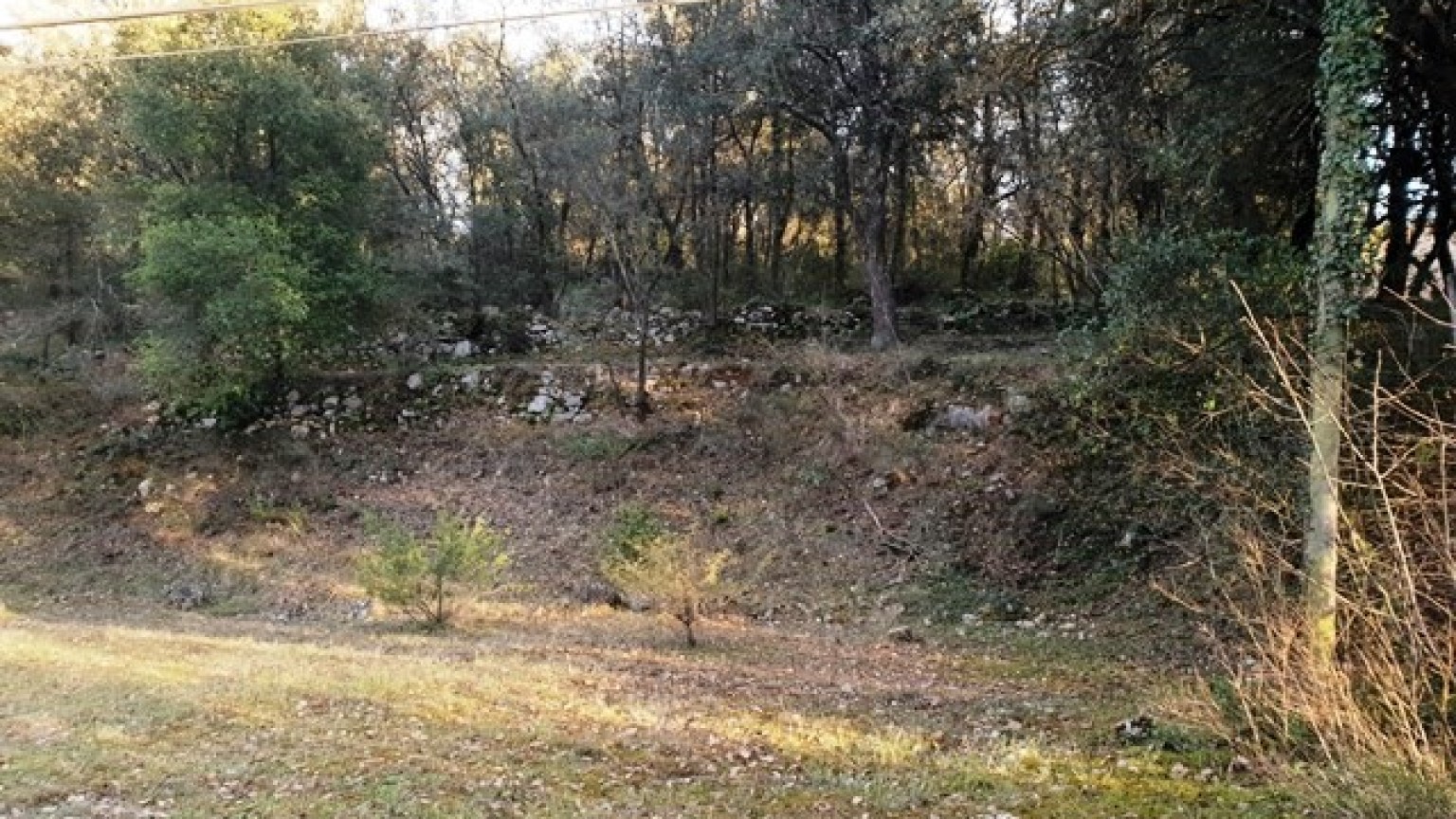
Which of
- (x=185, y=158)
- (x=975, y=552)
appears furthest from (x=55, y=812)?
(x=185, y=158)

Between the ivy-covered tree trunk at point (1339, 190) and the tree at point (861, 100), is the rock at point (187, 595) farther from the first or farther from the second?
the ivy-covered tree trunk at point (1339, 190)

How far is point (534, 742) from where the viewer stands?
5398 mm

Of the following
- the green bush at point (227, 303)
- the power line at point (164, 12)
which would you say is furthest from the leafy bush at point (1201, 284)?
the green bush at point (227, 303)

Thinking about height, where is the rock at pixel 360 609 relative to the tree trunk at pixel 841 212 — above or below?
below

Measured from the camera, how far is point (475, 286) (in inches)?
822

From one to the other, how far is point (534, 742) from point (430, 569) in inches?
200

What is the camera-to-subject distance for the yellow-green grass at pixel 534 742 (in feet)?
14.2

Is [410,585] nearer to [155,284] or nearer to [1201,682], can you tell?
[1201,682]

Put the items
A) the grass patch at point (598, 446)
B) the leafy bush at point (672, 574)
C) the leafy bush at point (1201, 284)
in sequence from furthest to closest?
the grass patch at point (598, 446), the leafy bush at point (672, 574), the leafy bush at point (1201, 284)

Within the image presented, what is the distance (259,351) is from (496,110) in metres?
8.32

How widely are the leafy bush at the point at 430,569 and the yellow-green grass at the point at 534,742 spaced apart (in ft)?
4.75

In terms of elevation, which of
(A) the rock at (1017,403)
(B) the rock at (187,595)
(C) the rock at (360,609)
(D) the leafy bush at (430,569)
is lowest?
(B) the rock at (187,595)

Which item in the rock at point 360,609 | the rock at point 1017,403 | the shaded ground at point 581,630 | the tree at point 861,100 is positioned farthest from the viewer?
the tree at point 861,100

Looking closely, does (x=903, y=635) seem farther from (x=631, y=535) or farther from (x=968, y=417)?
(x=968, y=417)
